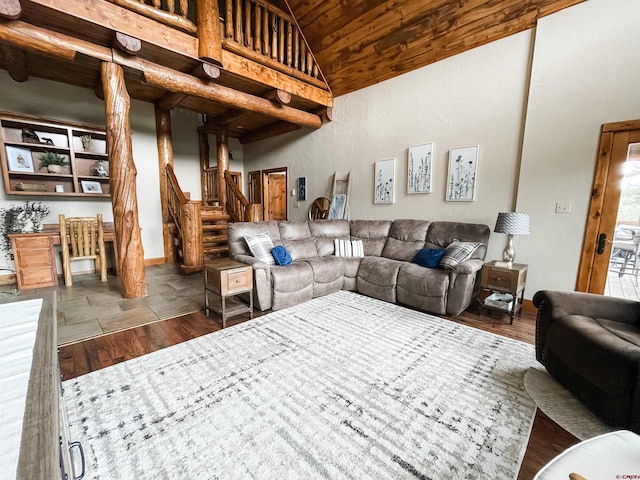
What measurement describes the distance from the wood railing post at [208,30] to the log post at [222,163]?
272 centimetres

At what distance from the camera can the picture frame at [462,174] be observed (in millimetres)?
3418

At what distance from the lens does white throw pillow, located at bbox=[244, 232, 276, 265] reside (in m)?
3.22

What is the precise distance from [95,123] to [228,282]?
397 cm

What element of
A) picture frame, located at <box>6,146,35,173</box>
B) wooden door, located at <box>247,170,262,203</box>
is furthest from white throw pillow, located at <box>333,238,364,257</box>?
picture frame, located at <box>6,146,35,173</box>

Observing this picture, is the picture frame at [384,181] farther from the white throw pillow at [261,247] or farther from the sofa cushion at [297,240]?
the white throw pillow at [261,247]

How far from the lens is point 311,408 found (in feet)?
5.19

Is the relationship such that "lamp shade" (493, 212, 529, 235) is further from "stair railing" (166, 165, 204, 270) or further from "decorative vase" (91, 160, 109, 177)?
"decorative vase" (91, 160, 109, 177)

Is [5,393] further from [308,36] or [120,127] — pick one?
[308,36]

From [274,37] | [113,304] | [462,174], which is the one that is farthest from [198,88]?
[462,174]

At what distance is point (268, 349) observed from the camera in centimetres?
221

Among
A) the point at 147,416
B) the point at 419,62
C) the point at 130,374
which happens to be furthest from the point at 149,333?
the point at 419,62

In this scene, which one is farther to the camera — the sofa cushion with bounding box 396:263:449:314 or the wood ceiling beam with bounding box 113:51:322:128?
the wood ceiling beam with bounding box 113:51:322:128

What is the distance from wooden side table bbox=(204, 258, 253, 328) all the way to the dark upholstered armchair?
247 centimetres

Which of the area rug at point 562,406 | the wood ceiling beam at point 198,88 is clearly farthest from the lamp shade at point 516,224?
the wood ceiling beam at point 198,88
